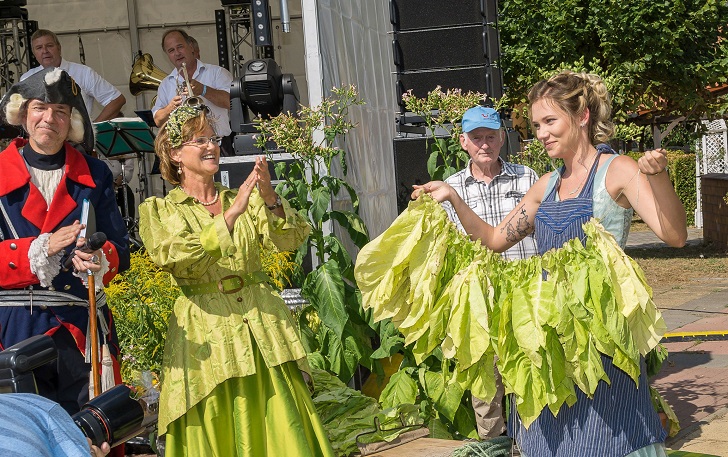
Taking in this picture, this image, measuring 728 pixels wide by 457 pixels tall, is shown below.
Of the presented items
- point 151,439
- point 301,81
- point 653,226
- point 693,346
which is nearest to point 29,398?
point 653,226

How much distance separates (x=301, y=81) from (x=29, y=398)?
38.8 feet

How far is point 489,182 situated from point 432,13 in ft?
10.5

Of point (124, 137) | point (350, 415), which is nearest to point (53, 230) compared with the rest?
point (350, 415)

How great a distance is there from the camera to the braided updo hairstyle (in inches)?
139

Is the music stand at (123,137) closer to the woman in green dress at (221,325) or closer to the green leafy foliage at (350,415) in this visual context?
the green leafy foliage at (350,415)

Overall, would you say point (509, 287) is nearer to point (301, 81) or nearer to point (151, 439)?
point (151, 439)

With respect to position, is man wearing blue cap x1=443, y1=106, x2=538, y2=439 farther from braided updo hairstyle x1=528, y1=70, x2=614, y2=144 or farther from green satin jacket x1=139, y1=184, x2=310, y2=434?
braided updo hairstyle x1=528, y1=70, x2=614, y2=144

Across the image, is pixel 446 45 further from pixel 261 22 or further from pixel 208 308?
pixel 208 308

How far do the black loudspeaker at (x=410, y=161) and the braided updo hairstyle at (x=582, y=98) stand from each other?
4011 millimetres

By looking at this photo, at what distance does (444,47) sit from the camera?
8.32 m

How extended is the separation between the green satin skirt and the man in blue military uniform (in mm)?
486

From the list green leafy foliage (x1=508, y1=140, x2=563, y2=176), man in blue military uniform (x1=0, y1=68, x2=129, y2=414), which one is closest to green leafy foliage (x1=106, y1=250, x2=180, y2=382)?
man in blue military uniform (x1=0, y1=68, x2=129, y2=414)

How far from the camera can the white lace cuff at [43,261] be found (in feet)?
11.9

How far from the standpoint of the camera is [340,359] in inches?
220
